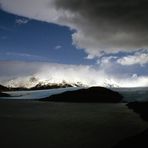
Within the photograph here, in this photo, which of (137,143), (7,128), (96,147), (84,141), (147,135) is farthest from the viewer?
(7,128)

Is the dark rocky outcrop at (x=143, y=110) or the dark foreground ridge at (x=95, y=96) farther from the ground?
the dark foreground ridge at (x=95, y=96)

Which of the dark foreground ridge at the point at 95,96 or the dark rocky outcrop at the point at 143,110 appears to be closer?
the dark rocky outcrop at the point at 143,110

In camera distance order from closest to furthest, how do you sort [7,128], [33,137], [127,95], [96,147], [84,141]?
[96,147], [84,141], [33,137], [7,128], [127,95]

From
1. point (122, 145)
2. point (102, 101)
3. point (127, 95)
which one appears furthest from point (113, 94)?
point (122, 145)

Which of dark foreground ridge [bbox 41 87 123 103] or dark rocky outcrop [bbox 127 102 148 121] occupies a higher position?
dark foreground ridge [bbox 41 87 123 103]

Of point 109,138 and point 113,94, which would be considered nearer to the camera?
point 109,138

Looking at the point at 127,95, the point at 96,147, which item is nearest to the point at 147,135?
the point at 96,147

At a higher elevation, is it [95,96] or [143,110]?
[95,96]

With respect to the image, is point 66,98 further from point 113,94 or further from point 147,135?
point 147,135

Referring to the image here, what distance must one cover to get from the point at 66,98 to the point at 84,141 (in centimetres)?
13704

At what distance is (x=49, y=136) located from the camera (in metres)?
48.5

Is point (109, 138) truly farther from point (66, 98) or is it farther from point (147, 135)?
point (66, 98)

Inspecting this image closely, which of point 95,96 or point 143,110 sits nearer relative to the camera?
point 143,110

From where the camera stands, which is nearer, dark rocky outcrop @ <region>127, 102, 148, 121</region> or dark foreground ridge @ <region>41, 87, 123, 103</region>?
dark rocky outcrop @ <region>127, 102, 148, 121</region>
